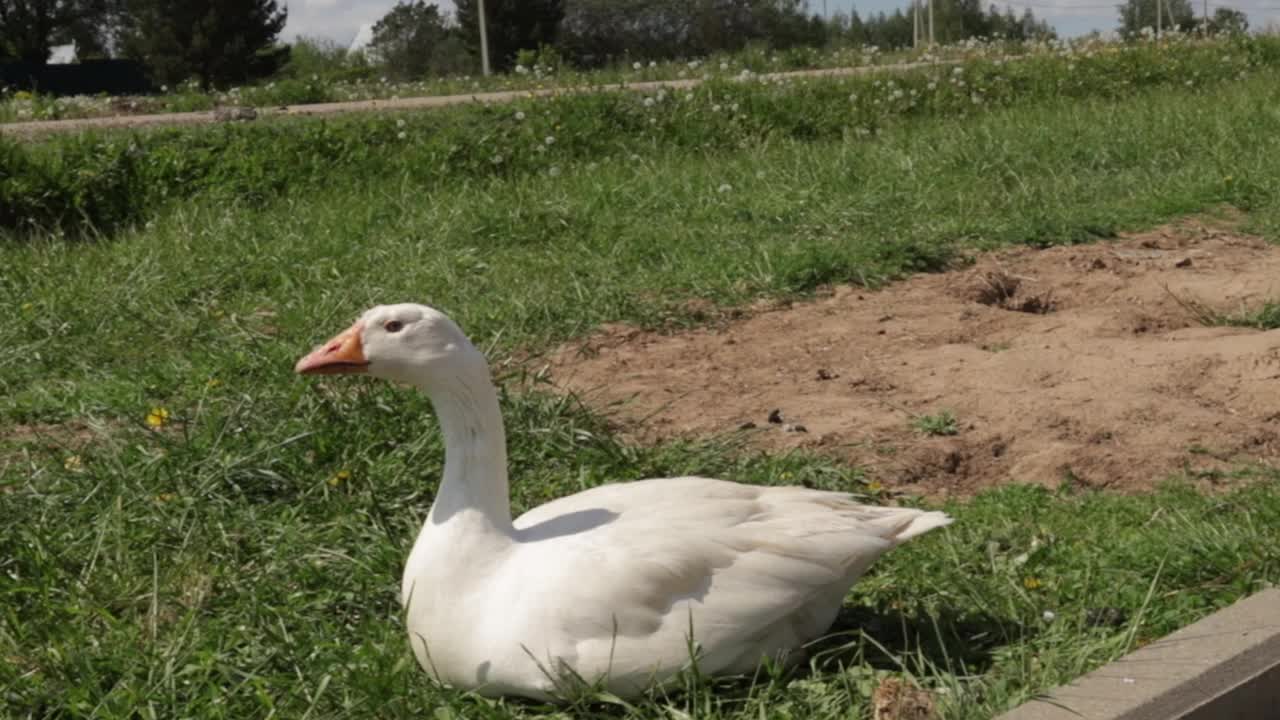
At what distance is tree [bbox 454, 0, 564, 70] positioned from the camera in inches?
1230

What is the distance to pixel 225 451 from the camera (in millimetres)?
4570

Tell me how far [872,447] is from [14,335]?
11.4 feet

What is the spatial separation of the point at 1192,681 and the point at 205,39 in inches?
1151

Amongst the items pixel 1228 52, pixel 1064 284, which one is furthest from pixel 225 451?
pixel 1228 52

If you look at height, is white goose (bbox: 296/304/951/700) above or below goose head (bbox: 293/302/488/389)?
below

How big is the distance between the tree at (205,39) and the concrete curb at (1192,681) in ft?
93.7

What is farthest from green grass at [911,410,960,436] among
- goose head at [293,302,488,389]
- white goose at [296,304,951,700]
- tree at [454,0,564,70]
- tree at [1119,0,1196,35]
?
tree at [1119,0,1196,35]

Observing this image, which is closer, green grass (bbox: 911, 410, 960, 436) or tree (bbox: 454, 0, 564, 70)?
green grass (bbox: 911, 410, 960, 436)

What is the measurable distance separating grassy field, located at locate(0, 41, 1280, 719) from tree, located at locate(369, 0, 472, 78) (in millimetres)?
28202

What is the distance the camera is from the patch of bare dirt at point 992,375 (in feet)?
16.2

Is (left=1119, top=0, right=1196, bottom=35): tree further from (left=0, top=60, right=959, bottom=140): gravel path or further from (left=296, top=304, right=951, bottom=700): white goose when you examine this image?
(left=296, top=304, right=951, bottom=700): white goose

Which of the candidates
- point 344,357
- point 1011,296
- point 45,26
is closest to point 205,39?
point 45,26

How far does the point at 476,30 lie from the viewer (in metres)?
32.5

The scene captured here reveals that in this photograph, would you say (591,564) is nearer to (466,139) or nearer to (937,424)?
(937,424)
